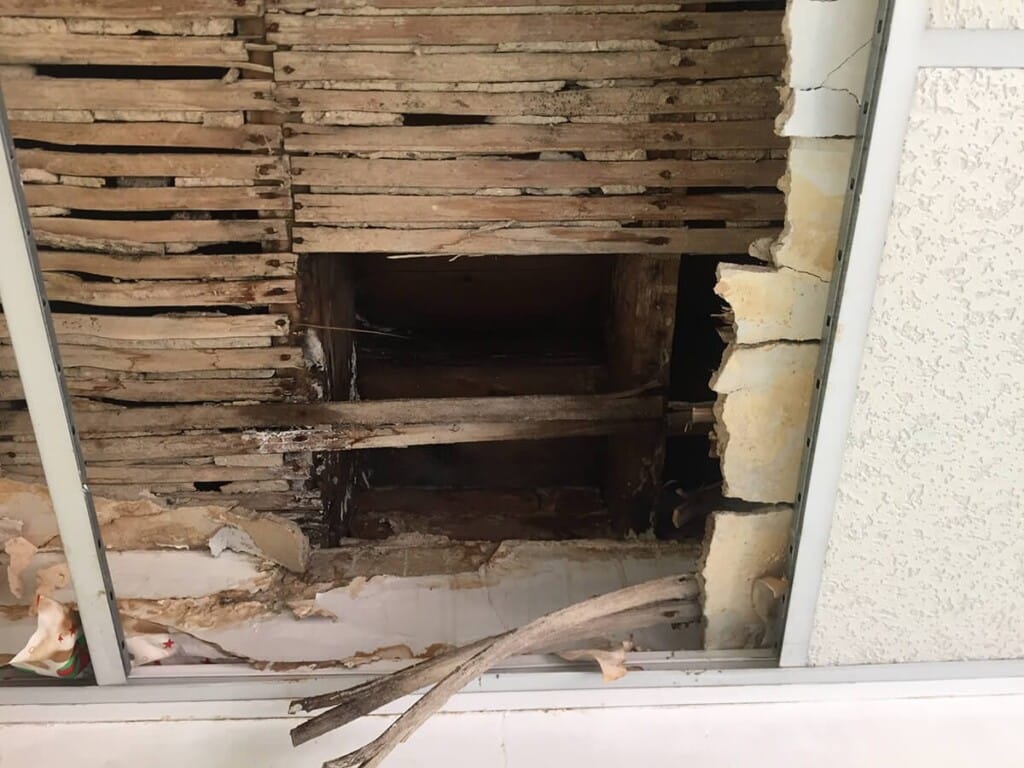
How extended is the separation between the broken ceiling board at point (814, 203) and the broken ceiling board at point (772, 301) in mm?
17

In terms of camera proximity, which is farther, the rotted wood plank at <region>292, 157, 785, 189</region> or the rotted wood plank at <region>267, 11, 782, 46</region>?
the rotted wood plank at <region>292, 157, 785, 189</region>

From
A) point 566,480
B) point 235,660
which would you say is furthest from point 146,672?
point 566,480

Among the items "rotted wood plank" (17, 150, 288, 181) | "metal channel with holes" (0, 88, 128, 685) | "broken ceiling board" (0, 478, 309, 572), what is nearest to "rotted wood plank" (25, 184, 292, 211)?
"rotted wood plank" (17, 150, 288, 181)

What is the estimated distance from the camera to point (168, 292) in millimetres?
1849

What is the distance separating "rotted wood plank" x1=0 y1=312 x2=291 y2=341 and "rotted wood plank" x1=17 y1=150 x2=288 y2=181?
0.32 meters

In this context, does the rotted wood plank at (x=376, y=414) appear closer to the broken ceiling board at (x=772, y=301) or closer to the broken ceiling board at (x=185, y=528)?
the broken ceiling board at (x=185, y=528)

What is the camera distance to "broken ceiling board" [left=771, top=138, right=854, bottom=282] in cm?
95

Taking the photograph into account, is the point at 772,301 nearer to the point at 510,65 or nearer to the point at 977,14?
the point at 977,14

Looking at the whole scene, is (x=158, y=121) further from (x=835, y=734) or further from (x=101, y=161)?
(x=835, y=734)

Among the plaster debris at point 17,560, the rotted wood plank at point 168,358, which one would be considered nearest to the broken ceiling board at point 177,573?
the plaster debris at point 17,560

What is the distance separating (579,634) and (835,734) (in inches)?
15.2

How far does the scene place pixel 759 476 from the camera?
1.15 meters

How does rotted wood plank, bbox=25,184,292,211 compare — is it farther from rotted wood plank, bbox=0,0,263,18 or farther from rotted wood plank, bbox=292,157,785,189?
rotted wood plank, bbox=0,0,263,18

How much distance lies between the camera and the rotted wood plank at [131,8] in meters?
1.60
